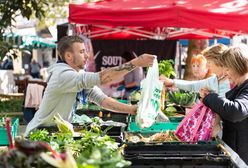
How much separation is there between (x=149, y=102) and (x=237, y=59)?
0.75 meters

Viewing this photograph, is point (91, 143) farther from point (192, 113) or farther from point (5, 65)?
point (5, 65)

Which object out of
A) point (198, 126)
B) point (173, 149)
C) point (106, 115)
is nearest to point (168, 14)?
point (106, 115)

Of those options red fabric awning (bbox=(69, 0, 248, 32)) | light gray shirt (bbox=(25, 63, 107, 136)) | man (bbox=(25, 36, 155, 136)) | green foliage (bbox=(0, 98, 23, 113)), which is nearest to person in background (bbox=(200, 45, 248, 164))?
man (bbox=(25, 36, 155, 136))

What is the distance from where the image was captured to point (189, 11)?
7.07 metres

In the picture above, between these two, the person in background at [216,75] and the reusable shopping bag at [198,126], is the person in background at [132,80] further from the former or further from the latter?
the reusable shopping bag at [198,126]

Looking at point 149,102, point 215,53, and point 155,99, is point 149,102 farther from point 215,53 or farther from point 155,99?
point 215,53

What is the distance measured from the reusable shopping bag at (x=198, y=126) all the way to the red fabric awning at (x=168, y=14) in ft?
10.5

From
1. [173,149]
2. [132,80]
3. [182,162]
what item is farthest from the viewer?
[132,80]

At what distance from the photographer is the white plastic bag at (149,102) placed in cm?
411

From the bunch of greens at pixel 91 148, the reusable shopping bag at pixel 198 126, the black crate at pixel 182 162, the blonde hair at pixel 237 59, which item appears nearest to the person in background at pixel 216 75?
the reusable shopping bag at pixel 198 126

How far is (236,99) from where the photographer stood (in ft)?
12.5

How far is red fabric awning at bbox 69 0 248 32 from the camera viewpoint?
7098mm

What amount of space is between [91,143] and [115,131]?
43.8 inches

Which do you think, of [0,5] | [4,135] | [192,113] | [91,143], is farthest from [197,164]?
[0,5]
